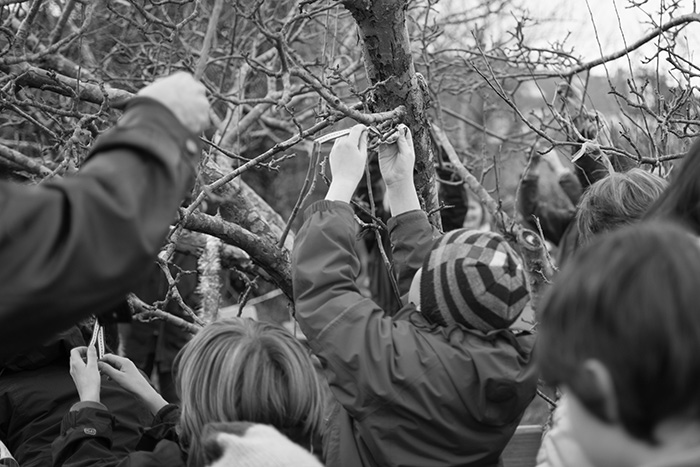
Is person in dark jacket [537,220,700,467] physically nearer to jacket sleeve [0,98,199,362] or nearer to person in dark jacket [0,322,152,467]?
jacket sleeve [0,98,199,362]

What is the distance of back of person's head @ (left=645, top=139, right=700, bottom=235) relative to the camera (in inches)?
72.7

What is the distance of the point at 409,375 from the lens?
1.90m

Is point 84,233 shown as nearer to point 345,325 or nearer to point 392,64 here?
point 345,325

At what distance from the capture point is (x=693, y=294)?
1.15 metres

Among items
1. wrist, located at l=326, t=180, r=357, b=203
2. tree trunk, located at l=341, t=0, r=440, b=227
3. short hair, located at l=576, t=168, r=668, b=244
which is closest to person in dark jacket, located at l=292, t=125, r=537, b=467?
wrist, located at l=326, t=180, r=357, b=203

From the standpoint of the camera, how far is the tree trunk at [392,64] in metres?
2.74

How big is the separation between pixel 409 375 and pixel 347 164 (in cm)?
63

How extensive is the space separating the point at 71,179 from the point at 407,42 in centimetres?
173

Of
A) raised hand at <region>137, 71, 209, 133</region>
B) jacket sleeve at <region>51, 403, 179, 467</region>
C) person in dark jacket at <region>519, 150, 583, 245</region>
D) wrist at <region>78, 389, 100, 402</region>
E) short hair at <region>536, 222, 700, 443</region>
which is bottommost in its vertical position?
person in dark jacket at <region>519, 150, 583, 245</region>

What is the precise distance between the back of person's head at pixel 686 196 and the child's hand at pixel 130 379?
→ 1.49m

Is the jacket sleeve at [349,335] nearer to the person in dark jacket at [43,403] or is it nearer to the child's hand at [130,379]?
the child's hand at [130,379]

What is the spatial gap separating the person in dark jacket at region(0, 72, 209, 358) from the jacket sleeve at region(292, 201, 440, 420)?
2.16 ft

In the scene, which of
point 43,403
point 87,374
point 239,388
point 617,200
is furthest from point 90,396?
point 617,200

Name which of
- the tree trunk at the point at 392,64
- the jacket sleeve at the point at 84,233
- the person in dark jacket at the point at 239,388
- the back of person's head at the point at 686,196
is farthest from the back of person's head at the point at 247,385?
the tree trunk at the point at 392,64
